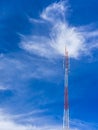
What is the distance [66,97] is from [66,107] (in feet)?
10.8

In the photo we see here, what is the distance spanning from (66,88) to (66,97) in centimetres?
291

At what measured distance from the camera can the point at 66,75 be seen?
163375mm

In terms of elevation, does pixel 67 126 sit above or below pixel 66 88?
below

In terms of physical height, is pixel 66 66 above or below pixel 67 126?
above

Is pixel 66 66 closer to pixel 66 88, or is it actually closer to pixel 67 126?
pixel 66 88

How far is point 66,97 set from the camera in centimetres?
16375

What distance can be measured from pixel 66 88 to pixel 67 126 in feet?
40.1

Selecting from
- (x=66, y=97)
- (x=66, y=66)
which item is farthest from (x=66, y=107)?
(x=66, y=66)

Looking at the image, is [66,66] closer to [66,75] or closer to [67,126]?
[66,75]

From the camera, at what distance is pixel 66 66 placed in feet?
534

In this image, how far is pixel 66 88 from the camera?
163875 millimetres

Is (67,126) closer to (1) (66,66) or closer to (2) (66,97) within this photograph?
(2) (66,97)

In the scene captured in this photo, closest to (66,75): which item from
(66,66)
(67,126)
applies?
(66,66)

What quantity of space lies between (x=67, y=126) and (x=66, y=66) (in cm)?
1923
